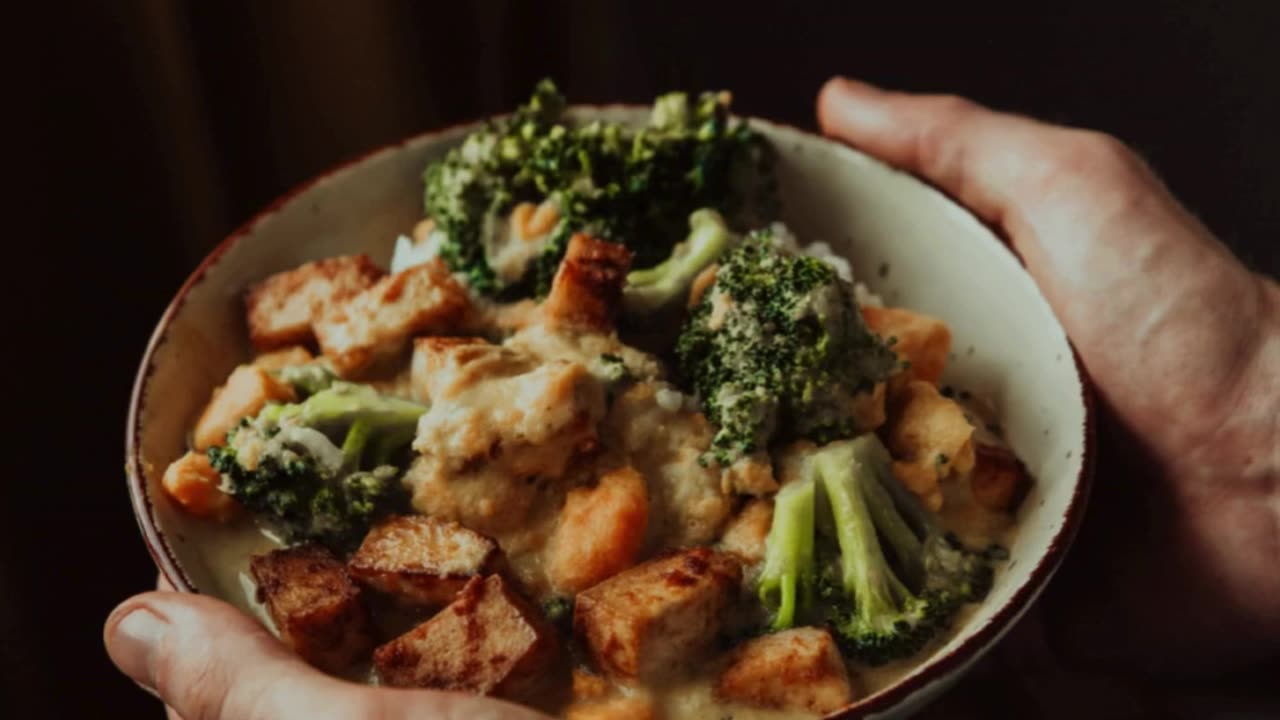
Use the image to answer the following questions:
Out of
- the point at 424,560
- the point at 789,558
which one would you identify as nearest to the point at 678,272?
the point at 789,558

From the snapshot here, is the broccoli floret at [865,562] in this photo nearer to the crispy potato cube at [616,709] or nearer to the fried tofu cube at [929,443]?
the fried tofu cube at [929,443]

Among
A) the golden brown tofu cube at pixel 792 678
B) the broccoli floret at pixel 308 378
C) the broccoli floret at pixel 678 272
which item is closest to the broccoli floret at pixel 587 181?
the broccoli floret at pixel 678 272

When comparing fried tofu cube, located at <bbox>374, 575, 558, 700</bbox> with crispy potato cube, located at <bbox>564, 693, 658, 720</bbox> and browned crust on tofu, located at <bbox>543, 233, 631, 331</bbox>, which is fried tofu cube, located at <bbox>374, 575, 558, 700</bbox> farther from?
browned crust on tofu, located at <bbox>543, 233, 631, 331</bbox>

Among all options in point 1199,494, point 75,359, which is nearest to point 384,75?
point 75,359

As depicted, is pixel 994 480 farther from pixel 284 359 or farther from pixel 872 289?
pixel 284 359

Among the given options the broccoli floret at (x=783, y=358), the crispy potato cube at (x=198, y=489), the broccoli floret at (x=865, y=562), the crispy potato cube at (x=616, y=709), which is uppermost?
the broccoli floret at (x=783, y=358)

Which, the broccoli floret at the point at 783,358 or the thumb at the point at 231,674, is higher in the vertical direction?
the broccoli floret at the point at 783,358
